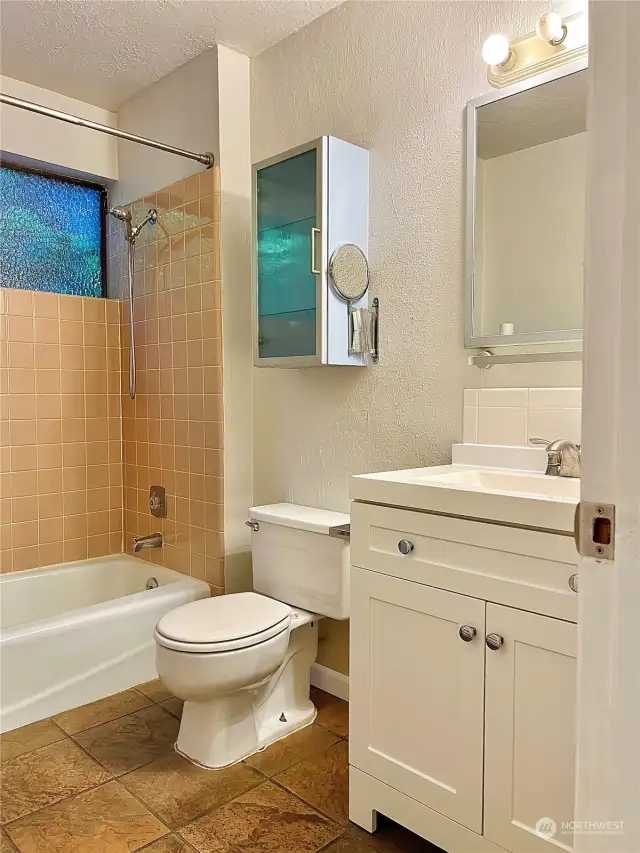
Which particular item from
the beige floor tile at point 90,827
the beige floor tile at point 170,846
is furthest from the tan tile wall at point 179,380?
the beige floor tile at point 170,846

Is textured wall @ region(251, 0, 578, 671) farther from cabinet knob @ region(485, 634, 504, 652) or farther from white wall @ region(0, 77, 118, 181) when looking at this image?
white wall @ region(0, 77, 118, 181)

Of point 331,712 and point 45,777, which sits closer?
point 45,777

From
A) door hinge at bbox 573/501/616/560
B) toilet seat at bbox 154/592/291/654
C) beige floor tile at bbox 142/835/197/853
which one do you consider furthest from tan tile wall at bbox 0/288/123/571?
door hinge at bbox 573/501/616/560

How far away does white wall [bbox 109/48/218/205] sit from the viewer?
2.56 meters

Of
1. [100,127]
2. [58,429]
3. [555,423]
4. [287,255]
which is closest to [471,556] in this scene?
[555,423]

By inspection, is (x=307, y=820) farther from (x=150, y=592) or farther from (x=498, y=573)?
(x=150, y=592)

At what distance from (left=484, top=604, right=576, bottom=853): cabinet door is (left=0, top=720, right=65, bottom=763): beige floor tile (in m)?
1.42

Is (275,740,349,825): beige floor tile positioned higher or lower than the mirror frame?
lower

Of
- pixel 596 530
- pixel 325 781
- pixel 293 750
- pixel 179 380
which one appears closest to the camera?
pixel 596 530

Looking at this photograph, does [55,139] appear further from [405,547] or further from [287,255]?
[405,547]

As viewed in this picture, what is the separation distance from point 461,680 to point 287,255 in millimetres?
1478

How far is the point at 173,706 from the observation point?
2.26 meters

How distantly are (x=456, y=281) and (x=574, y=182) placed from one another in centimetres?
41

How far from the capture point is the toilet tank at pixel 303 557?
205cm
